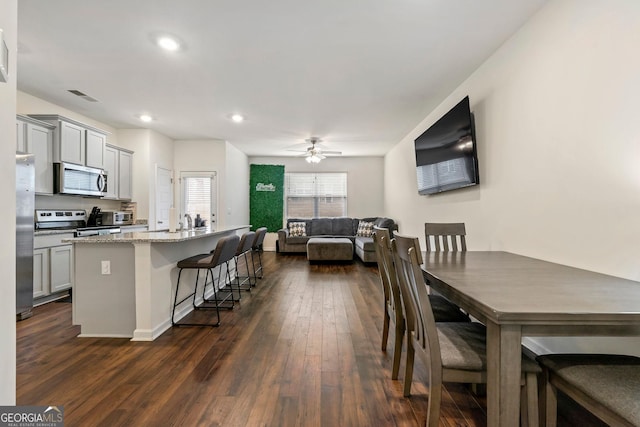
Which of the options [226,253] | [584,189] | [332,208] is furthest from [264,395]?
[332,208]

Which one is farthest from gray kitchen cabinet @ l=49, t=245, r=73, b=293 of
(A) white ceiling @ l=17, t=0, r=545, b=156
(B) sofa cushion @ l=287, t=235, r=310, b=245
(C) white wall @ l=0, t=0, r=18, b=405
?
(B) sofa cushion @ l=287, t=235, r=310, b=245

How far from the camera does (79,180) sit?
4.22 meters

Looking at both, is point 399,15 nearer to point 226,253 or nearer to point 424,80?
point 424,80

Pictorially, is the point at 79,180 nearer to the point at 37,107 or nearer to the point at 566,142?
the point at 37,107

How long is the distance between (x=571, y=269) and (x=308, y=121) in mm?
4063

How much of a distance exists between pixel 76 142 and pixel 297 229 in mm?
4671

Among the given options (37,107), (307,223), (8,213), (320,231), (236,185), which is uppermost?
(37,107)

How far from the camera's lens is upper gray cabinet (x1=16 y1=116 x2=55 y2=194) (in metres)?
3.50

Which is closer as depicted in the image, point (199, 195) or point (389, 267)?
point (389, 267)

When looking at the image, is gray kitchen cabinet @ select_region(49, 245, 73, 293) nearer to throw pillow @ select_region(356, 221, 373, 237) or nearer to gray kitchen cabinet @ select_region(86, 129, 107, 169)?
gray kitchen cabinet @ select_region(86, 129, 107, 169)

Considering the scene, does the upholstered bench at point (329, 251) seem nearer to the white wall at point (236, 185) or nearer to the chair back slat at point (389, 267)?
the white wall at point (236, 185)

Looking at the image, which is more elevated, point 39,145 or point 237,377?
point 39,145

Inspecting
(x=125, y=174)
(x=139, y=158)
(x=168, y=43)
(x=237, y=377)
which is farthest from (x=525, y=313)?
(x=139, y=158)

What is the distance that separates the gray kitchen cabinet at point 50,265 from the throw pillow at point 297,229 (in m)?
4.48
